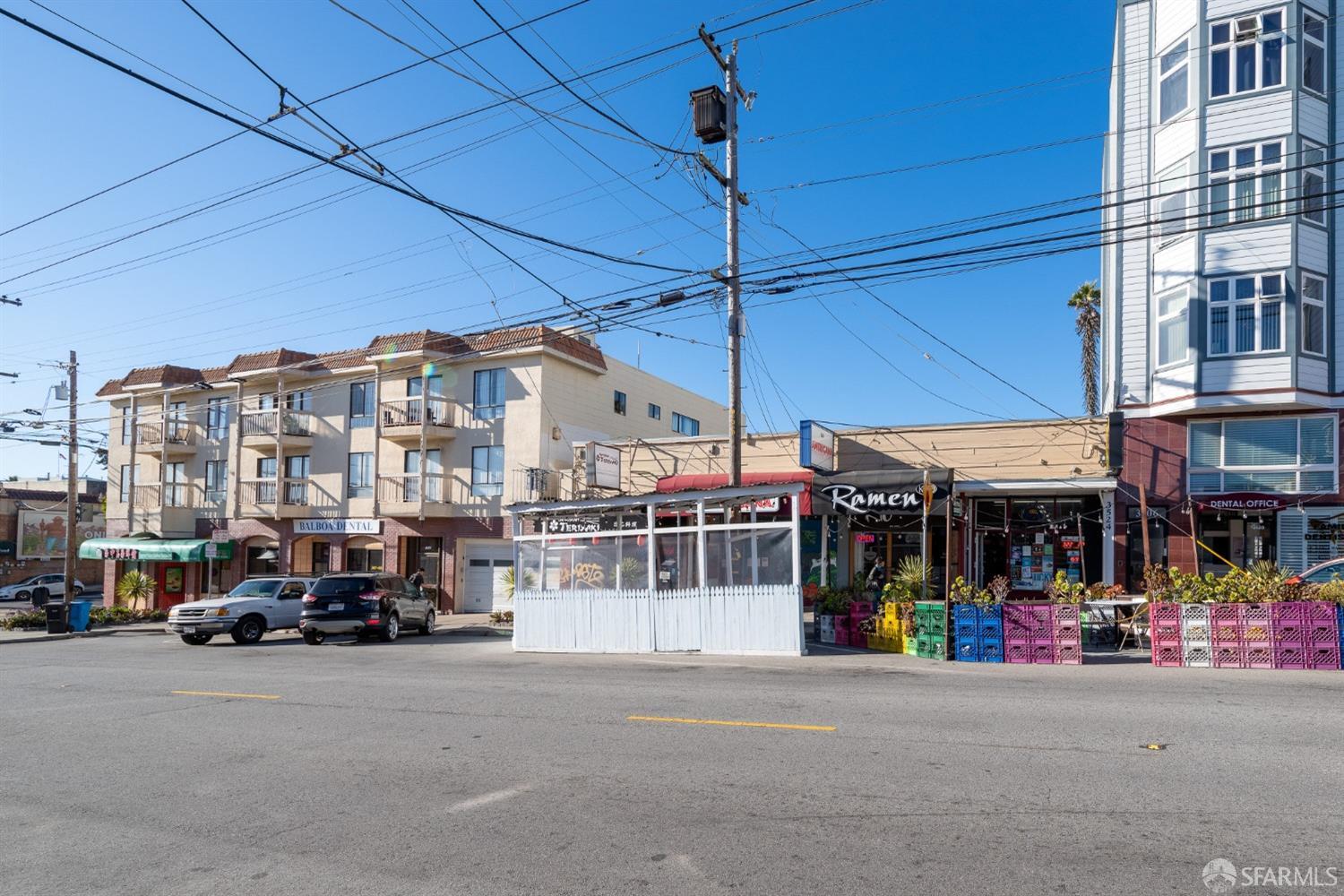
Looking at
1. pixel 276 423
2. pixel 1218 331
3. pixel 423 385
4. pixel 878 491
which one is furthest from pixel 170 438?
pixel 1218 331

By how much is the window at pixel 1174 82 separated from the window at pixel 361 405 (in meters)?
27.0

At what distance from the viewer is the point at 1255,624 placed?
13.1m

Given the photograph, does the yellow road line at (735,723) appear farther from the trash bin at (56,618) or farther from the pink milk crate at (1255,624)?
the trash bin at (56,618)

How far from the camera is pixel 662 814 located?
5977mm

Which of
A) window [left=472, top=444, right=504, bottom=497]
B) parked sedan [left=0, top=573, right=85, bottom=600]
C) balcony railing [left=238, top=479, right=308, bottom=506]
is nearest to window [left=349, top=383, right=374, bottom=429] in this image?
balcony railing [left=238, top=479, right=308, bottom=506]

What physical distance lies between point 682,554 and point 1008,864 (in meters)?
12.2

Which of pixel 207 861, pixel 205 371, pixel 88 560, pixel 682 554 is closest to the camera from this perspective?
pixel 207 861

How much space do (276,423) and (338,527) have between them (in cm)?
508

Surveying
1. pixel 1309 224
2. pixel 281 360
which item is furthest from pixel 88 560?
pixel 1309 224

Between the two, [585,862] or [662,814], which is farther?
[662,814]

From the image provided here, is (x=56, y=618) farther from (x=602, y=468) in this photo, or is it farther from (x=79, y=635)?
(x=602, y=468)

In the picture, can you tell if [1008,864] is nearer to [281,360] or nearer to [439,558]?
[439,558]

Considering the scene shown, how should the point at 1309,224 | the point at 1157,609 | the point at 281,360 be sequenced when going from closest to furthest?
the point at 1157,609
the point at 1309,224
the point at 281,360

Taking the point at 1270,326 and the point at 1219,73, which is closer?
the point at 1270,326
